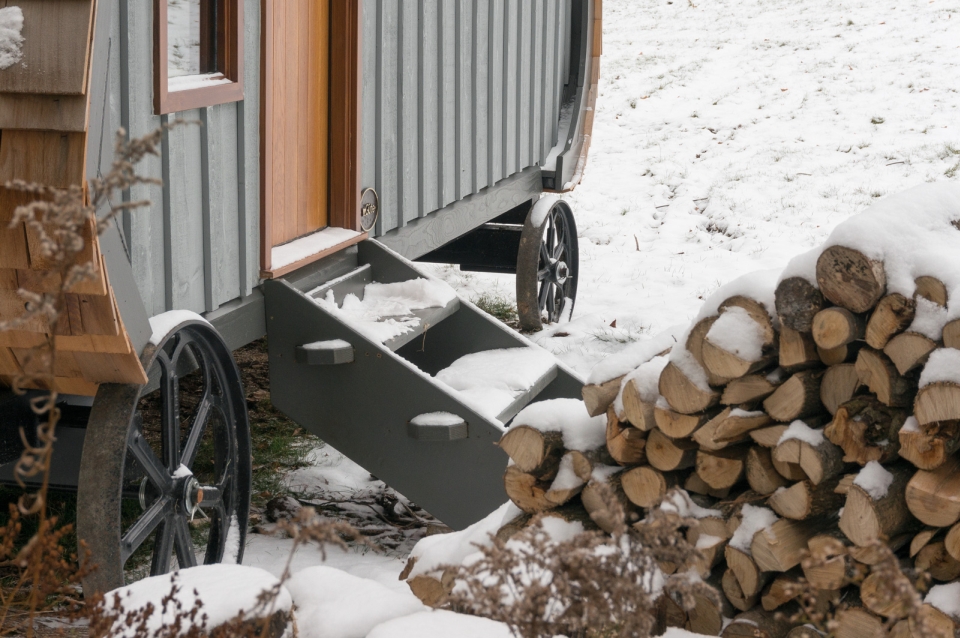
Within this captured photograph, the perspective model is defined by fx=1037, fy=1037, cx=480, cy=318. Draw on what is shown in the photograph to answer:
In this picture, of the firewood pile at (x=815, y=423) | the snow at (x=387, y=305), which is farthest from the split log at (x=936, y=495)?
the snow at (x=387, y=305)

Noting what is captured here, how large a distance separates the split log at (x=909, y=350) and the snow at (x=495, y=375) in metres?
1.52

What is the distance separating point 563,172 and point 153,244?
418 centimetres

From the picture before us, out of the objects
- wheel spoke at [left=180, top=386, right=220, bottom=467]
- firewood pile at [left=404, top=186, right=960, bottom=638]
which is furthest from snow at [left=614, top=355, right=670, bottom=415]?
wheel spoke at [left=180, top=386, right=220, bottom=467]

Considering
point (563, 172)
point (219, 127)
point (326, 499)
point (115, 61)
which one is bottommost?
point (326, 499)

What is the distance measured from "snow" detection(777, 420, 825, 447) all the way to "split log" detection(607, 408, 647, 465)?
37 centimetres

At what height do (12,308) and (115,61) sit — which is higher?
(115,61)

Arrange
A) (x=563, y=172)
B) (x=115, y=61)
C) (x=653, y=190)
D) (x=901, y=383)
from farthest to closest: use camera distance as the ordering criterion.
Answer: (x=653, y=190)
(x=563, y=172)
(x=115, y=61)
(x=901, y=383)

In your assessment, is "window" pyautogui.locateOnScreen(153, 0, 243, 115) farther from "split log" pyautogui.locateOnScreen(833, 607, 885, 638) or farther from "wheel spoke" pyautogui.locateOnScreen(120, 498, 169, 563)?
"split log" pyautogui.locateOnScreen(833, 607, 885, 638)

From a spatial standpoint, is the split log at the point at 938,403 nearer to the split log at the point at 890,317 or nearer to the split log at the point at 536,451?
the split log at the point at 890,317

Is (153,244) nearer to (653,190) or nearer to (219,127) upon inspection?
(219,127)

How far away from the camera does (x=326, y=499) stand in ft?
13.5

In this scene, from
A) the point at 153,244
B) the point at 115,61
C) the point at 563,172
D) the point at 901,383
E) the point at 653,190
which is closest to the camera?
the point at 901,383

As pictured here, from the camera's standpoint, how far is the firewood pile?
2.22 meters

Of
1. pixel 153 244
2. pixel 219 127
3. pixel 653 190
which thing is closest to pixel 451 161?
pixel 219 127
